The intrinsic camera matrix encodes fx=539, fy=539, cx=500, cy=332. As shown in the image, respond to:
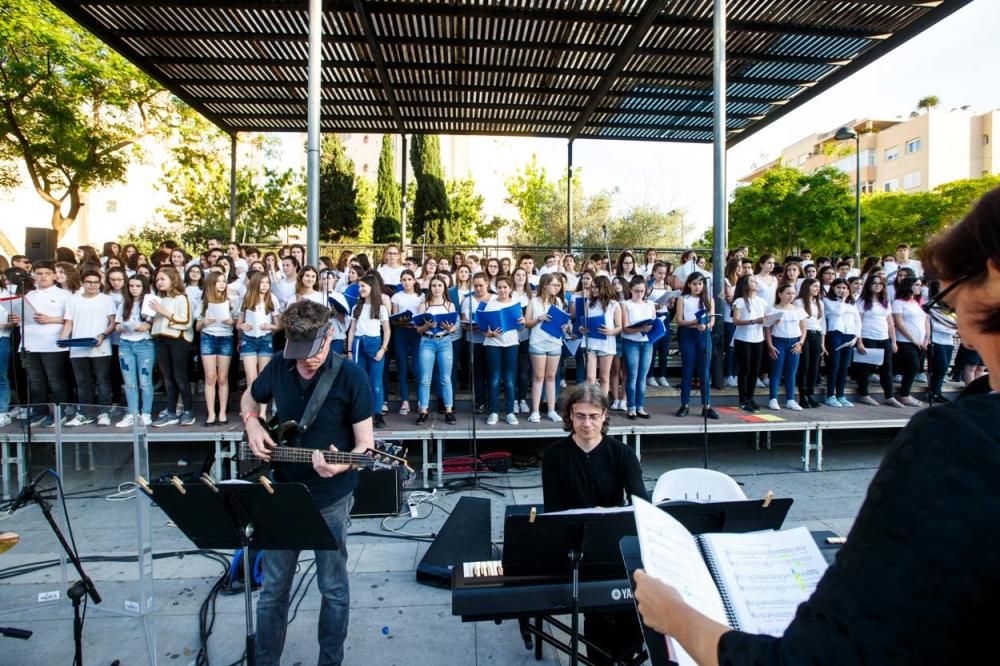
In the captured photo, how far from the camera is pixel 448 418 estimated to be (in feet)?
23.3

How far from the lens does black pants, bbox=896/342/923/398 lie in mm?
8445

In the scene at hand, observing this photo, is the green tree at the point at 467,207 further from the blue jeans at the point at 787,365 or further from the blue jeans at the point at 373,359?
the blue jeans at the point at 787,365

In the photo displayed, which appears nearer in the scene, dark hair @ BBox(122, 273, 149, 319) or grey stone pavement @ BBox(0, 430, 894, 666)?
grey stone pavement @ BBox(0, 430, 894, 666)

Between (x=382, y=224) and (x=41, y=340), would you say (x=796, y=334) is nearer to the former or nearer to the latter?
(x=41, y=340)

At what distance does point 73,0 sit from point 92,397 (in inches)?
256

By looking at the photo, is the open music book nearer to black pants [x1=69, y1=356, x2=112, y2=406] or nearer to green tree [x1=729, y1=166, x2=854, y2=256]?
black pants [x1=69, y1=356, x2=112, y2=406]

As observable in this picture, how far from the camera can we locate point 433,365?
7266 millimetres

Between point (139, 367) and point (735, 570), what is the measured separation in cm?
775

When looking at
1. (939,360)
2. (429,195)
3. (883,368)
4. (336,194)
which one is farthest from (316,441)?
(336,194)

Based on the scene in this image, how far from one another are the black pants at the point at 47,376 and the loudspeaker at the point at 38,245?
382 cm

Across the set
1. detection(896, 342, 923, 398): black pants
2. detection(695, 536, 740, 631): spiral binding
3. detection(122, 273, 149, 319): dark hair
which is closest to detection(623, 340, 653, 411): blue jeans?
detection(896, 342, 923, 398): black pants

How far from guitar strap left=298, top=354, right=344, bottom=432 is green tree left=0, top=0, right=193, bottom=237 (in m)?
19.5

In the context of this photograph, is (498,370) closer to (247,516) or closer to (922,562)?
(247,516)

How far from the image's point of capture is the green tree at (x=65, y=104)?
15789 mm
